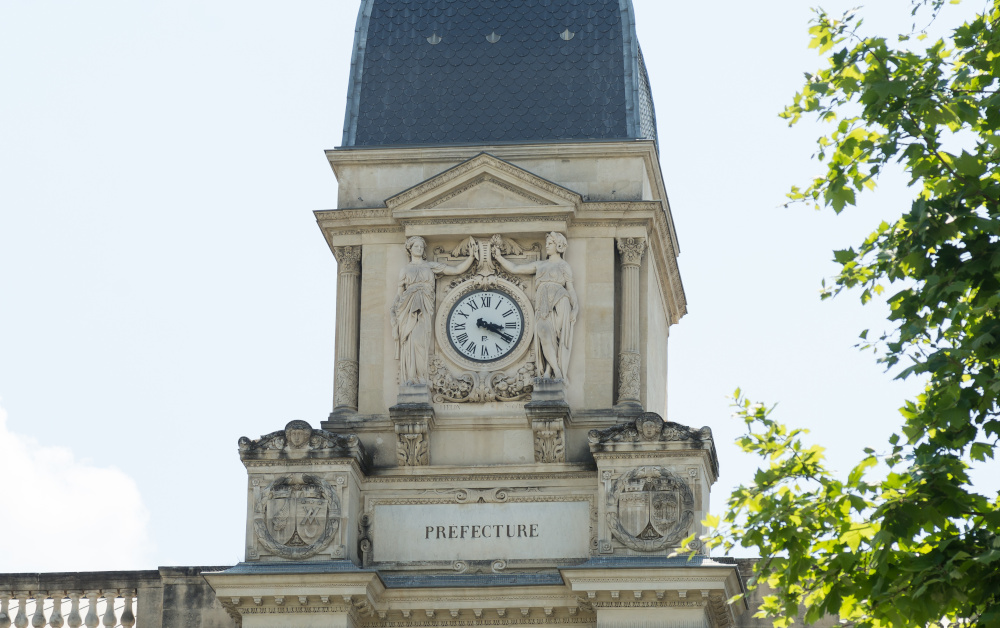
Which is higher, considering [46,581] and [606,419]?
[606,419]

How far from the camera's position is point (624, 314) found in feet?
104

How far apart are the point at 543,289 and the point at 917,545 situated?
14027 millimetres

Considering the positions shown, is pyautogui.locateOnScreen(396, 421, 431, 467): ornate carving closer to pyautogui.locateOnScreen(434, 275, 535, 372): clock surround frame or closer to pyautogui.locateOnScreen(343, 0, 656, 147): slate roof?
pyautogui.locateOnScreen(434, 275, 535, 372): clock surround frame

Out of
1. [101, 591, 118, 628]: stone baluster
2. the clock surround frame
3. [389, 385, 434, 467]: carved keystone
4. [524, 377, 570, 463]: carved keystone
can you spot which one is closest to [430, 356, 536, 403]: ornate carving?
the clock surround frame

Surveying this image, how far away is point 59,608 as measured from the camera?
30141 mm

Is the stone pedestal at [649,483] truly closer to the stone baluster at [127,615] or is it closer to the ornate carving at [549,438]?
the ornate carving at [549,438]

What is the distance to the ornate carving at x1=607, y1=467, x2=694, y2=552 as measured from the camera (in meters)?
29.1

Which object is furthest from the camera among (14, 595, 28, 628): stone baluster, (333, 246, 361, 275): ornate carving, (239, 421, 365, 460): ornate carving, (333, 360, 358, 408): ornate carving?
(333, 246, 361, 275): ornate carving

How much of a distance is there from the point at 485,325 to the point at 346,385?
235 cm

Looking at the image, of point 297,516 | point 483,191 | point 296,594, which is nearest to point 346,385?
point 297,516

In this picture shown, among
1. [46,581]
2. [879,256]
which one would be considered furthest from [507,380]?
[879,256]

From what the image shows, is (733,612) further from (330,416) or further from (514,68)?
(514,68)

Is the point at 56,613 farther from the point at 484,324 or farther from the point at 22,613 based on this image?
the point at 484,324

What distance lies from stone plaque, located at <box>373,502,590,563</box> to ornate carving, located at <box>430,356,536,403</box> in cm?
172
